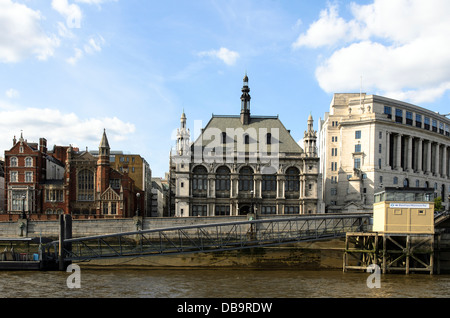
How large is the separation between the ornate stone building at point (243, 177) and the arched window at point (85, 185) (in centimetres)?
A: 1361

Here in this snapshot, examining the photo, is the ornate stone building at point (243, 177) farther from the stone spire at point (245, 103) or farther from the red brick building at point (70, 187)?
the red brick building at point (70, 187)

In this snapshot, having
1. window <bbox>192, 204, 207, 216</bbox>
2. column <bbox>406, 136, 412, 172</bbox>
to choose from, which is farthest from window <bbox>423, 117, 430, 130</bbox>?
window <bbox>192, 204, 207, 216</bbox>

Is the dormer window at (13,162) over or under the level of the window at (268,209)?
over

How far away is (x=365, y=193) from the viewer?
88.0 metres

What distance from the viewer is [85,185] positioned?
81.9 meters

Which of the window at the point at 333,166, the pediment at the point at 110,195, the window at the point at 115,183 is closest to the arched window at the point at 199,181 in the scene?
the window at the point at 115,183

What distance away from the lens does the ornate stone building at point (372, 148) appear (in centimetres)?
8825

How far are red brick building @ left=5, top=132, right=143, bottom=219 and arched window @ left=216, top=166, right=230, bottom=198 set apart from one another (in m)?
13.4

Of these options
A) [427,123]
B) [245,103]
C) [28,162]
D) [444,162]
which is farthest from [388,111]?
[28,162]

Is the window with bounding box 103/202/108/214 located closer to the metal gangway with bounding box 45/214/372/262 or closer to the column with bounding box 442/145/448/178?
the metal gangway with bounding box 45/214/372/262

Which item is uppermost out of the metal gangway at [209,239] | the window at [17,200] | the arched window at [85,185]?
the arched window at [85,185]

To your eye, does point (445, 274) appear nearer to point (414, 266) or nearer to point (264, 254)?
point (414, 266)

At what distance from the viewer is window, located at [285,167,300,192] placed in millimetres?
83500

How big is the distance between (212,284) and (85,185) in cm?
4493
